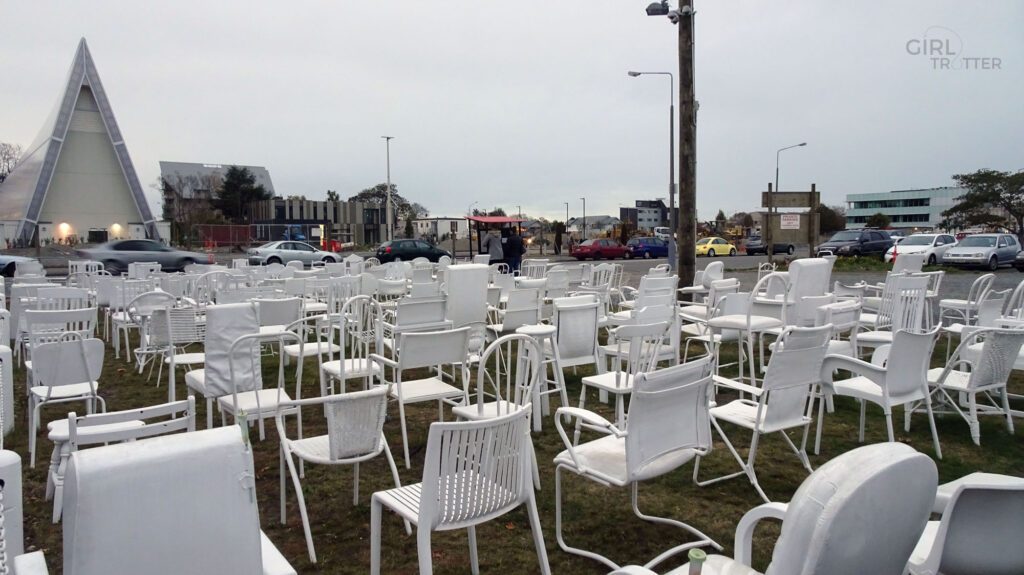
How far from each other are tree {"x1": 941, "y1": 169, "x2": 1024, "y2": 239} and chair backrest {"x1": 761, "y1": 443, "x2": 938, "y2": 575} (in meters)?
64.5

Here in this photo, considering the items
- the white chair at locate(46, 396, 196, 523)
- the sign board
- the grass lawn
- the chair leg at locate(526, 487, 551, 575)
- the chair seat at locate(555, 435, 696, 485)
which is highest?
the sign board

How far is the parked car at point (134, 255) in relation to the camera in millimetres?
22445

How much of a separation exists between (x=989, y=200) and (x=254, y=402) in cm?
6845

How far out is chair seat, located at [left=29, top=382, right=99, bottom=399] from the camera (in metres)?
4.57

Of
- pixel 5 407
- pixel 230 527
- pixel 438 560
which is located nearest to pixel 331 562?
pixel 438 560

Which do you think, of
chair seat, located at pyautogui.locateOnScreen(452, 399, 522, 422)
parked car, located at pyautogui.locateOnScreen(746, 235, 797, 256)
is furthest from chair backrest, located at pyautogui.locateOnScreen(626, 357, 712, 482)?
parked car, located at pyautogui.locateOnScreen(746, 235, 797, 256)

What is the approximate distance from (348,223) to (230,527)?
65.0m

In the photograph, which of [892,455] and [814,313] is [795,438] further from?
[892,455]

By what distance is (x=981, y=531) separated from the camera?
1805mm

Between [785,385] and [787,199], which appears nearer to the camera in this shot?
[785,385]

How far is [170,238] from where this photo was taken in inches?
1672

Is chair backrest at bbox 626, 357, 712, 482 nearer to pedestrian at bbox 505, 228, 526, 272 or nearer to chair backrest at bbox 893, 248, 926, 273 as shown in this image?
chair backrest at bbox 893, 248, 926, 273

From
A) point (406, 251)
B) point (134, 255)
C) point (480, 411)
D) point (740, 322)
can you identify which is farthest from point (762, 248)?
point (480, 411)

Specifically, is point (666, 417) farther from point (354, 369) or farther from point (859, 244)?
point (859, 244)
